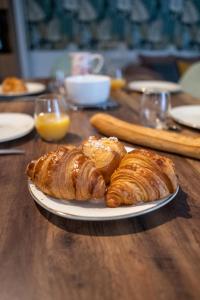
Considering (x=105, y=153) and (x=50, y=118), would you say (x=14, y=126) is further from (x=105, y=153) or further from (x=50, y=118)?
(x=105, y=153)

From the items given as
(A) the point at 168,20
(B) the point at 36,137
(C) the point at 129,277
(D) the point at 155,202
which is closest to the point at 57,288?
(C) the point at 129,277

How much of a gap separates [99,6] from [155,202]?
3423 mm

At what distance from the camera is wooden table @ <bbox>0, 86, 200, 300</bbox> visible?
0.38m

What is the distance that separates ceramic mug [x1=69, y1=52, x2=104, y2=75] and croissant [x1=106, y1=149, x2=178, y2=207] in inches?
43.3

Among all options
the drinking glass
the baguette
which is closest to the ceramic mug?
the drinking glass

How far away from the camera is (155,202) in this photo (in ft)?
1.66

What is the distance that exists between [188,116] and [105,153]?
0.60 meters

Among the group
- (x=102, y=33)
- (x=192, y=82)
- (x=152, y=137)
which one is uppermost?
(x=102, y=33)

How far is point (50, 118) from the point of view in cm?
90

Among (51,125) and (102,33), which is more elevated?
(102,33)

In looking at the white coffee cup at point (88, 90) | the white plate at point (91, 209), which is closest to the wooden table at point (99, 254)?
the white plate at point (91, 209)

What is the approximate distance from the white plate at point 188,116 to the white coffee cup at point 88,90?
30 cm

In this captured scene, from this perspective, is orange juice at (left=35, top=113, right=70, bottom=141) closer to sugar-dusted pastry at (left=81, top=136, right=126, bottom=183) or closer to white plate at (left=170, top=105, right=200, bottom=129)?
sugar-dusted pastry at (left=81, top=136, right=126, bottom=183)

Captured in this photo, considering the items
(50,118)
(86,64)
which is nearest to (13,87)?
(86,64)
